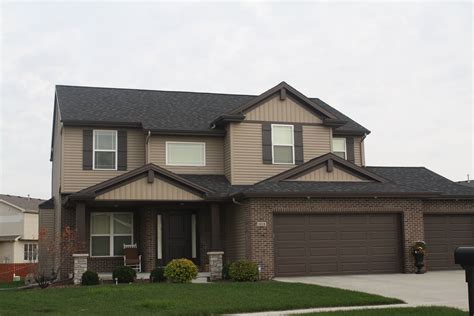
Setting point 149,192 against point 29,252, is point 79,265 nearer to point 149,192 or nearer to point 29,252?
point 149,192

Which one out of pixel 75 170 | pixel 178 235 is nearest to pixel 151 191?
pixel 178 235

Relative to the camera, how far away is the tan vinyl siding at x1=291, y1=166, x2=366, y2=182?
22378mm

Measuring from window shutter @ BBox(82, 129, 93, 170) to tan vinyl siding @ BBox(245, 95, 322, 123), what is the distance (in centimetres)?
609

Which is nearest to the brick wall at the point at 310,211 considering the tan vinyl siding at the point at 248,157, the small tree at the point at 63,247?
the tan vinyl siding at the point at 248,157

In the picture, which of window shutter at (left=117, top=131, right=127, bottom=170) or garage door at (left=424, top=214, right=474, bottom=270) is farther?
window shutter at (left=117, top=131, right=127, bottom=170)

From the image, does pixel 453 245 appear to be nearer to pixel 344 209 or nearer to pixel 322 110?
pixel 344 209

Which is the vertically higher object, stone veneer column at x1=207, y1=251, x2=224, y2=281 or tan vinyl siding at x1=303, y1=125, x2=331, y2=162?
tan vinyl siding at x1=303, y1=125, x2=331, y2=162

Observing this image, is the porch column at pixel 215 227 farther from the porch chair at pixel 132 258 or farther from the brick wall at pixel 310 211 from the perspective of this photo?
the porch chair at pixel 132 258

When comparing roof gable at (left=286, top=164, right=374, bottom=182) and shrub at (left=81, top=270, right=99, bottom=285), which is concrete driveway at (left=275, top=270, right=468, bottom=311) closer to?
roof gable at (left=286, top=164, right=374, bottom=182)

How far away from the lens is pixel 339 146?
27.3m

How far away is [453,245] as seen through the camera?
2431 centimetres

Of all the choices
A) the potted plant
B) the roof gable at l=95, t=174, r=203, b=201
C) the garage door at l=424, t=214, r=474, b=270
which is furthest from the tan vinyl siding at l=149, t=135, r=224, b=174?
the garage door at l=424, t=214, r=474, b=270

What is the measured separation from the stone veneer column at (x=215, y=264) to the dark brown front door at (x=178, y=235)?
2.69 metres

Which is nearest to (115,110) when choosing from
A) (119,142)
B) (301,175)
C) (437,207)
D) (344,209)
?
(119,142)
